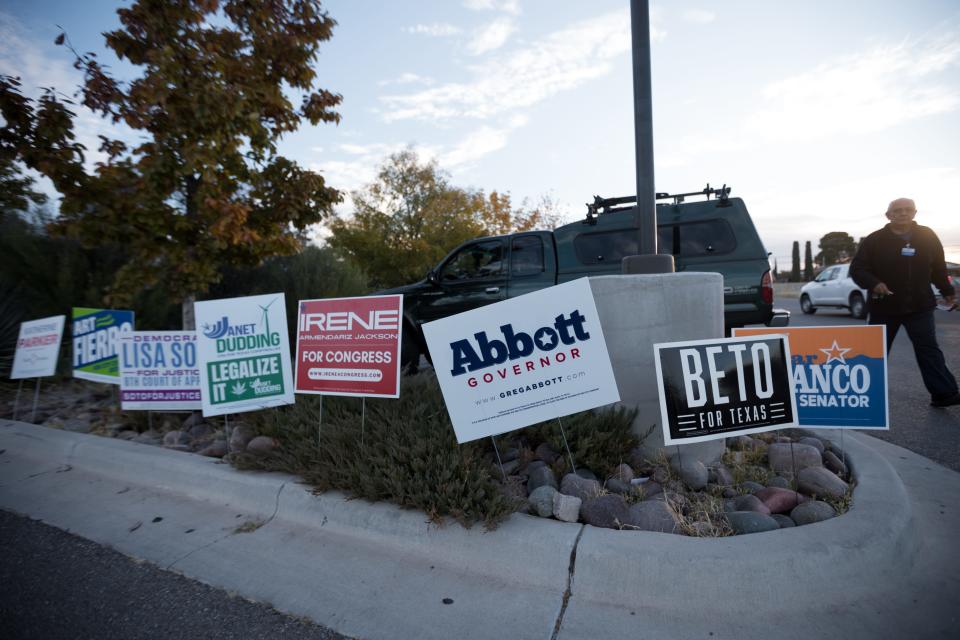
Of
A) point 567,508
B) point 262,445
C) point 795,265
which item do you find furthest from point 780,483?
point 795,265

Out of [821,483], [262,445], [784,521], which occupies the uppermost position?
[262,445]

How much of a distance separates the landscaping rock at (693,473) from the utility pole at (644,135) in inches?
59.1

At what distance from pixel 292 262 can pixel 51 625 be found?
844cm

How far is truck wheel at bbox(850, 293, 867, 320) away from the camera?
1385cm

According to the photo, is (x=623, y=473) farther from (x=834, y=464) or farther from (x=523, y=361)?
(x=834, y=464)

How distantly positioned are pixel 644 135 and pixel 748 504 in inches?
109

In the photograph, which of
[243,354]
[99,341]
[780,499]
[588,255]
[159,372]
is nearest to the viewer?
[780,499]

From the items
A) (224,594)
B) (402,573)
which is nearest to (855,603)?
(402,573)

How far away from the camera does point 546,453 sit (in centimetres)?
354

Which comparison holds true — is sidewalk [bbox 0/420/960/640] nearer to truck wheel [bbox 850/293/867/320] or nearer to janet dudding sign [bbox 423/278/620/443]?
janet dudding sign [bbox 423/278/620/443]

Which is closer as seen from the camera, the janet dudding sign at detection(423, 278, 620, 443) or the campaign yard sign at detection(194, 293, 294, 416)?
the janet dudding sign at detection(423, 278, 620, 443)

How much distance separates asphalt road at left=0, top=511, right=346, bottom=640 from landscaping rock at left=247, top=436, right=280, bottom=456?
1.01 metres

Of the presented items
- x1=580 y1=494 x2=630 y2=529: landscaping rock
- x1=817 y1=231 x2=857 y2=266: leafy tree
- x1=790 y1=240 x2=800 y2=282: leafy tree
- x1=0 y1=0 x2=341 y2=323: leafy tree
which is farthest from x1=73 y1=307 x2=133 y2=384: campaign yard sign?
x1=817 y1=231 x2=857 y2=266: leafy tree

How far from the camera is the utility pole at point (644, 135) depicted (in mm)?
3943
